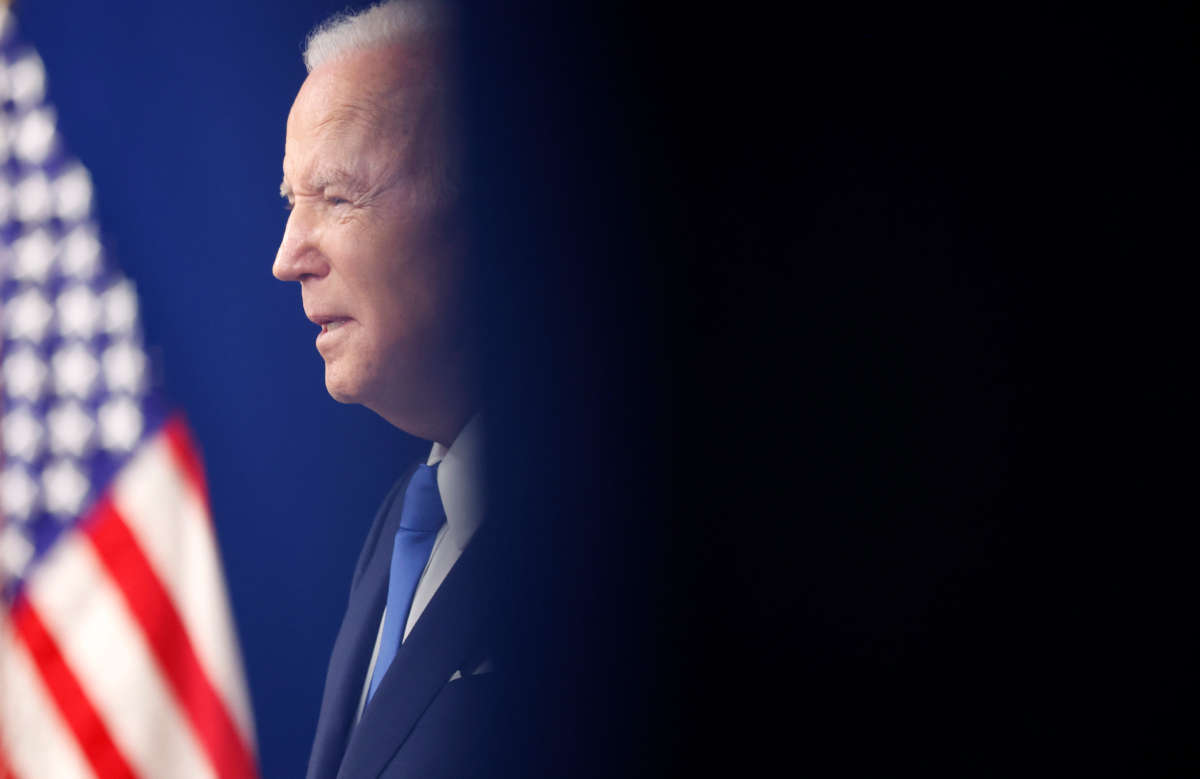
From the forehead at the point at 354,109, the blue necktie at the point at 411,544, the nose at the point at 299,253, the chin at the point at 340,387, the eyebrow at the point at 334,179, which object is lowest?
the blue necktie at the point at 411,544

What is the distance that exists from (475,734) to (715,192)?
0.77 meters

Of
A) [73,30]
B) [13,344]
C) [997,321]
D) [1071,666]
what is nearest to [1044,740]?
[1071,666]

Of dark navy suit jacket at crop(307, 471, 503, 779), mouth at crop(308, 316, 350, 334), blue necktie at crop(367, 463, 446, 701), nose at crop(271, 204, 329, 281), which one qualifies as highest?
nose at crop(271, 204, 329, 281)

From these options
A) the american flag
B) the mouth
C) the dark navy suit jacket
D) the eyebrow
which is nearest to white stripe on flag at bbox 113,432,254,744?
the american flag

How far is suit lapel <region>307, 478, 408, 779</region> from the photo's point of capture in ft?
3.78

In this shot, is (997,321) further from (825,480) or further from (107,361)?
(107,361)

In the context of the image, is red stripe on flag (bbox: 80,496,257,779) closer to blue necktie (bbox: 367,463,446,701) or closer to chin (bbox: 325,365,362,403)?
blue necktie (bbox: 367,463,446,701)

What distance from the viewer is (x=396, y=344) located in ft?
3.89

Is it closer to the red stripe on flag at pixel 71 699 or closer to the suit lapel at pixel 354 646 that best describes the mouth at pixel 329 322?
the suit lapel at pixel 354 646

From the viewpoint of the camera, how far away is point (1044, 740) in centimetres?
137

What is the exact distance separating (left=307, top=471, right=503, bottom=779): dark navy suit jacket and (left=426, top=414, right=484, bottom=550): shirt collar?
2 cm

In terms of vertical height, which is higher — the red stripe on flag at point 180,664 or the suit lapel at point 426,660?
the red stripe on flag at point 180,664

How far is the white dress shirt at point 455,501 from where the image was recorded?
120cm

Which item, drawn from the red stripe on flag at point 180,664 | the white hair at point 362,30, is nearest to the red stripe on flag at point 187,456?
the red stripe on flag at point 180,664
